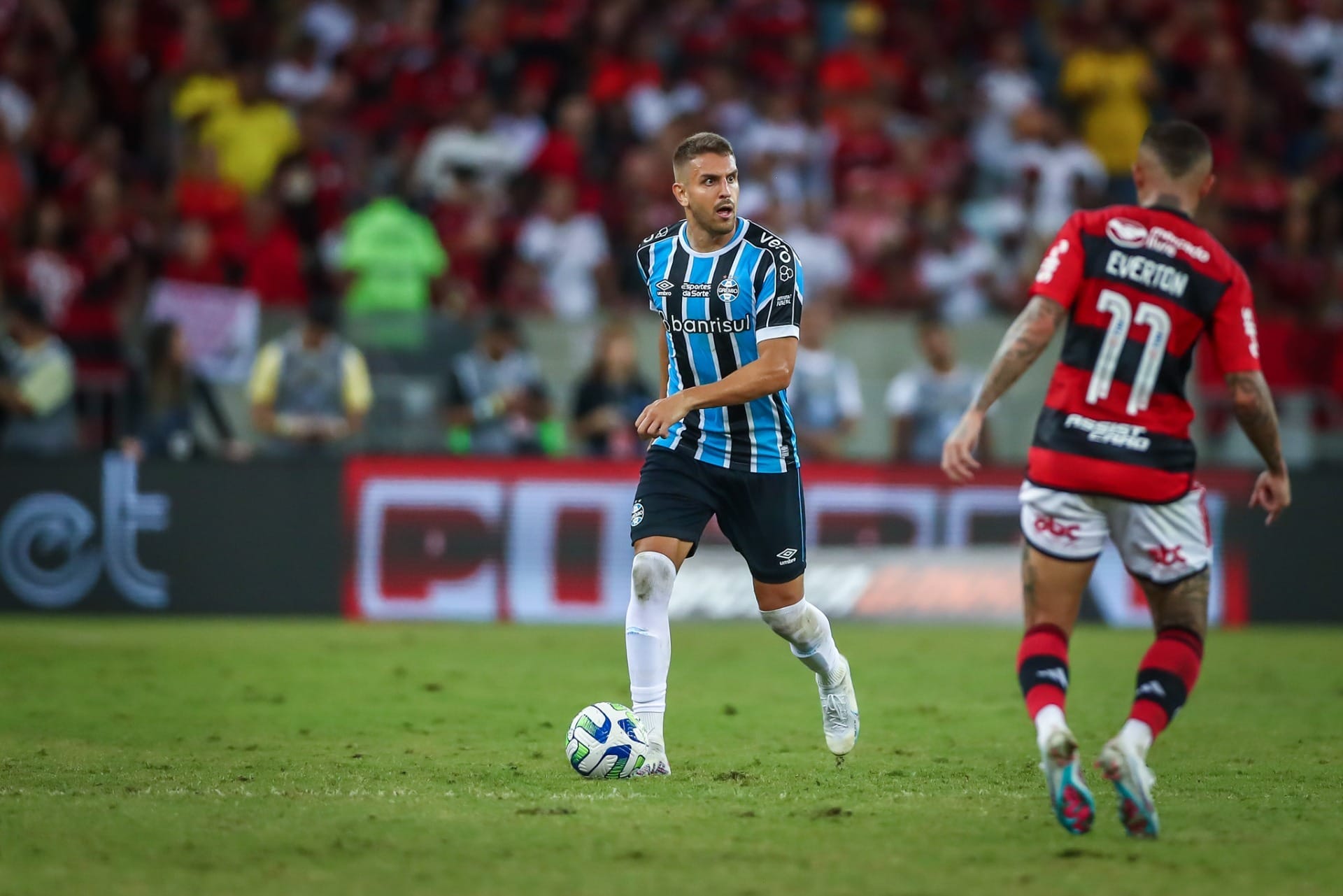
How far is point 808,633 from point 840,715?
1.35 feet

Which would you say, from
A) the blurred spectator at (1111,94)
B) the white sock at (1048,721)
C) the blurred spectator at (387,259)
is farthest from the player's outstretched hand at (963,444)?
the blurred spectator at (1111,94)

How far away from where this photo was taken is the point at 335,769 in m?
7.40

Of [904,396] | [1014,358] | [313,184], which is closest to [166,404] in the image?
[313,184]

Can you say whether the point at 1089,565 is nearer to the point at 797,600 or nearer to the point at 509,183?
the point at 797,600

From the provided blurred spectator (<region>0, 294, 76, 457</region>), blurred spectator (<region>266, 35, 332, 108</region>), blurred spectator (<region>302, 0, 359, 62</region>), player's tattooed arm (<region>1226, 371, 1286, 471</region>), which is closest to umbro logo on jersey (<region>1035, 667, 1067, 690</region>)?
player's tattooed arm (<region>1226, 371, 1286, 471</region>)

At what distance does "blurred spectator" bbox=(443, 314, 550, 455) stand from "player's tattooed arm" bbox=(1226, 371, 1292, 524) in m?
9.34

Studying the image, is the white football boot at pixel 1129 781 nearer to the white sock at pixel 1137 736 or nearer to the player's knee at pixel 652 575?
the white sock at pixel 1137 736

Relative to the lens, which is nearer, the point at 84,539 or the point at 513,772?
the point at 513,772

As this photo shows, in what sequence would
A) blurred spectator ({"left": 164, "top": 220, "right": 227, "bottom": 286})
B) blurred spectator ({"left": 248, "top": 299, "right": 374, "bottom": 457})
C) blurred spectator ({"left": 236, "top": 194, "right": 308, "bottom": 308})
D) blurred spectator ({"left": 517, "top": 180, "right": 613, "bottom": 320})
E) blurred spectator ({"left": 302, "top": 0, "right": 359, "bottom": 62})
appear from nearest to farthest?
blurred spectator ({"left": 248, "top": 299, "right": 374, "bottom": 457}) → blurred spectator ({"left": 164, "top": 220, "right": 227, "bottom": 286}) → blurred spectator ({"left": 236, "top": 194, "right": 308, "bottom": 308}) → blurred spectator ({"left": 517, "top": 180, "right": 613, "bottom": 320}) → blurred spectator ({"left": 302, "top": 0, "right": 359, "bottom": 62})

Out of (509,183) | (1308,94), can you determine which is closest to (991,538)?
(509,183)

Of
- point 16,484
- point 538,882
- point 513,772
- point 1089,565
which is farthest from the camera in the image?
point 16,484

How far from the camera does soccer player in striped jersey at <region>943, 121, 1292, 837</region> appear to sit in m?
6.21

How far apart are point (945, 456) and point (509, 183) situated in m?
12.3

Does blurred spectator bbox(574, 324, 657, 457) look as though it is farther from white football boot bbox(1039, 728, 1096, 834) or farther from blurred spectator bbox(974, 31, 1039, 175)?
white football boot bbox(1039, 728, 1096, 834)
